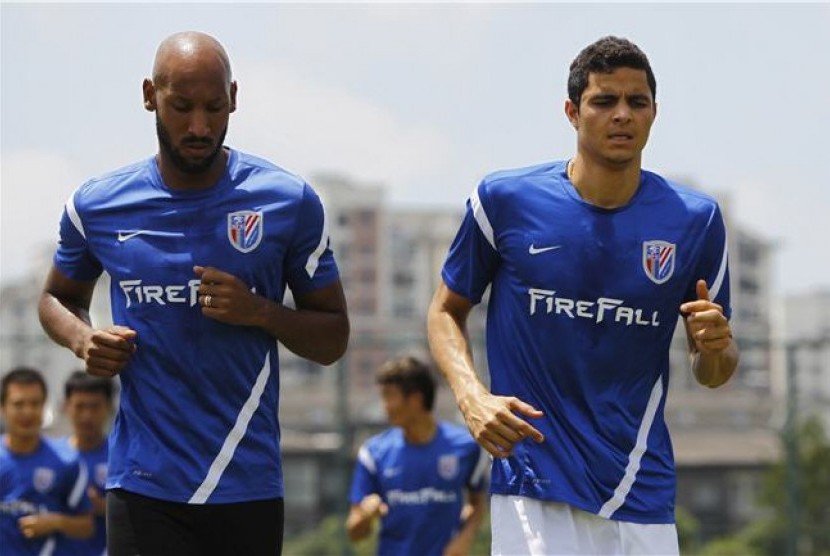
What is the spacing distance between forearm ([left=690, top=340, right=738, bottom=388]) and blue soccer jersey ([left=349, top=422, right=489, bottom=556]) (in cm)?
576

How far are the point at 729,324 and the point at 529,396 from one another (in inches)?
27.4

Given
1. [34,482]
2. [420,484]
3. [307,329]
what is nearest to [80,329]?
[307,329]


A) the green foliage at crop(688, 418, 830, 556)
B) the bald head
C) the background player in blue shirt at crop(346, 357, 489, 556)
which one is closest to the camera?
the bald head

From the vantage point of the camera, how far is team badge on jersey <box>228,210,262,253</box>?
235 inches

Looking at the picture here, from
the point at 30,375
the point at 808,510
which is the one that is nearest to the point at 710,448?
the point at 808,510

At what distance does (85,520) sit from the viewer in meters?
10.5

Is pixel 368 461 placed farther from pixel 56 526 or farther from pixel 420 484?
pixel 56 526

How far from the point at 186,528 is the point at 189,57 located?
60.1 inches

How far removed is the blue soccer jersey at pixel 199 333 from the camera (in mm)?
5922

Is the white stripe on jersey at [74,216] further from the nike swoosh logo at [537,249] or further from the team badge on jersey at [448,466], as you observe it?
the team badge on jersey at [448,466]

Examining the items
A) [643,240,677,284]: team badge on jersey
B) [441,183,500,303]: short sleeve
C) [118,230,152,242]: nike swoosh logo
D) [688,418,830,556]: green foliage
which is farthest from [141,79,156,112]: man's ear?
[688,418,830,556]: green foliage

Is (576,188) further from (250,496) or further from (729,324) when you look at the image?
(250,496)

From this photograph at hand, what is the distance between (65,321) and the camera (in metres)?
6.21

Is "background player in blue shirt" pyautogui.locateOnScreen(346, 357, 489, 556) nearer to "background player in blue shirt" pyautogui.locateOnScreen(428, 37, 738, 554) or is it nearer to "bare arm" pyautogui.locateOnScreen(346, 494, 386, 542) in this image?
"bare arm" pyautogui.locateOnScreen(346, 494, 386, 542)
